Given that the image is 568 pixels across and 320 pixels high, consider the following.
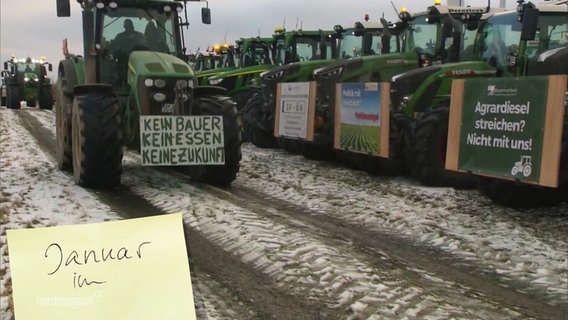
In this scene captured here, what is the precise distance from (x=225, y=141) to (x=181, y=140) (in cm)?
66

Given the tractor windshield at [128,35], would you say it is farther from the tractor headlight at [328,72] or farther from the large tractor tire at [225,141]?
the tractor headlight at [328,72]

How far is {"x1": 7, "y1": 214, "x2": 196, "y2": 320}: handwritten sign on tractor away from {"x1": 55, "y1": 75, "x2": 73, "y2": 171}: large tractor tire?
7472 mm

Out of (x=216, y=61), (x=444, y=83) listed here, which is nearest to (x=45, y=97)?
(x=216, y=61)

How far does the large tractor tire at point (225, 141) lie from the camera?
7891mm

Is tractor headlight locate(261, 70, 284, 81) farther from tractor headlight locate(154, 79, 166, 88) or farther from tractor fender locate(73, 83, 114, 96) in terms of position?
tractor fender locate(73, 83, 114, 96)

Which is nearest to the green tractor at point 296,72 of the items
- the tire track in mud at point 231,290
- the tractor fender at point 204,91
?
→ the tractor fender at point 204,91

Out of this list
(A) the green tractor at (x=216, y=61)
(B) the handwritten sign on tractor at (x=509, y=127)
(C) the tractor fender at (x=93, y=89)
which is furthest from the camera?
Result: (A) the green tractor at (x=216, y=61)

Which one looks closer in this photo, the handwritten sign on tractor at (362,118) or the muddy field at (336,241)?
the muddy field at (336,241)

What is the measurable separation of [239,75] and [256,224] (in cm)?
958

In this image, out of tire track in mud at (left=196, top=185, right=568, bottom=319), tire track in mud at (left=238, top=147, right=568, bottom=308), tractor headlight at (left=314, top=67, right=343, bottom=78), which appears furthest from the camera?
tractor headlight at (left=314, top=67, right=343, bottom=78)

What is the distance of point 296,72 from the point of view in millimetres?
12258

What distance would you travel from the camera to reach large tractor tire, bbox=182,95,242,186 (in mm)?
7891

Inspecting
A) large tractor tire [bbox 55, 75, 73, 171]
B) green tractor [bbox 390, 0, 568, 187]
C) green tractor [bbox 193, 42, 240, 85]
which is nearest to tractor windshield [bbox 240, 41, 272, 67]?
green tractor [bbox 193, 42, 240, 85]

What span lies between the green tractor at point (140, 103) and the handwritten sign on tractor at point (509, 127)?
2801 millimetres
